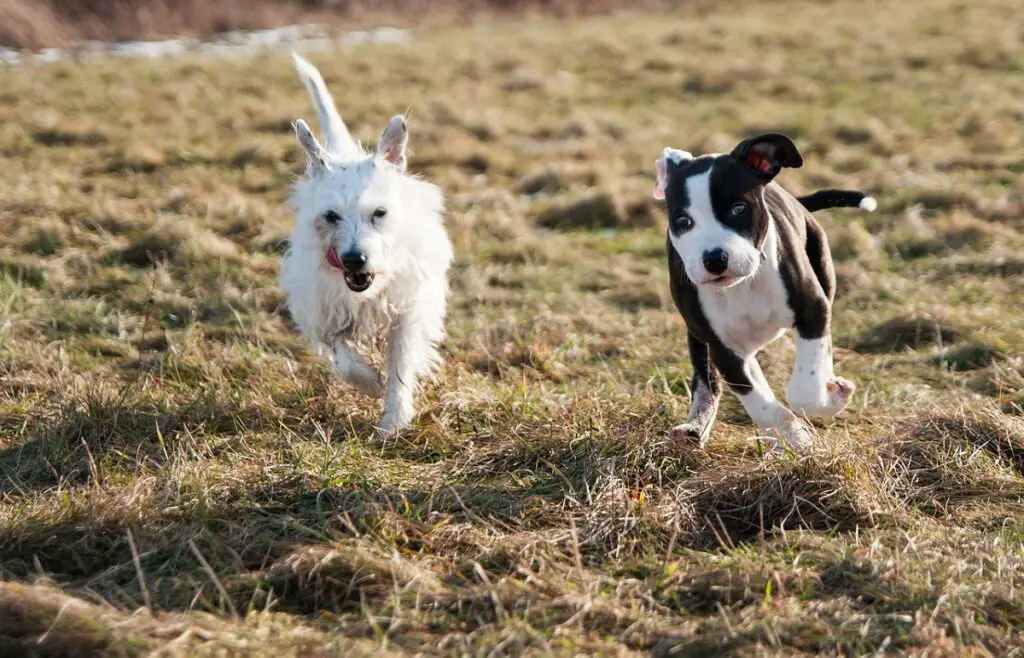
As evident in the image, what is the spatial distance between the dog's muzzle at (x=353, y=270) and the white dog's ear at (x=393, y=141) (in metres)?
0.57

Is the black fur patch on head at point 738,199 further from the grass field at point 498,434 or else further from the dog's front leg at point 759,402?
the grass field at point 498,434

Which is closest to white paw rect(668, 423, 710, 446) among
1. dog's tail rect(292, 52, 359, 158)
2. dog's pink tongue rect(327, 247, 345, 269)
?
dog's pink tongue rect(327, 247, 345, 269)

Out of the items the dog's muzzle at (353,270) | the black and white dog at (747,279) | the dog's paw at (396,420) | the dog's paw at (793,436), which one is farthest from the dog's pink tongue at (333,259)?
the dog's paw at (793,436)

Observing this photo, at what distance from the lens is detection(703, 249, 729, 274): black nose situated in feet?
12.5

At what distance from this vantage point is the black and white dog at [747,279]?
3947 millimetres

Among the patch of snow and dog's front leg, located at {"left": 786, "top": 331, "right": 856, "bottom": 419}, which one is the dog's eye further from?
the patch of snow

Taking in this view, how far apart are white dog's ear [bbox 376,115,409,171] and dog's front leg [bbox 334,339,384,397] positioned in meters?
0.87

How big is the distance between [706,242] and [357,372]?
1805 millimetres

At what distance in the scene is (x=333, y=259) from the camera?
4906 millimetres

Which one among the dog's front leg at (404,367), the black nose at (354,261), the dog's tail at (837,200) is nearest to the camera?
the black nose at (354,261)

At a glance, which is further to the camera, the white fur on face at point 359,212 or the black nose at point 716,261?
the white fur on face at point 359,212

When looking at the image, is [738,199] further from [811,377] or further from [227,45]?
[227,45]

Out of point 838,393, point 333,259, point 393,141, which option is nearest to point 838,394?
point 838,393

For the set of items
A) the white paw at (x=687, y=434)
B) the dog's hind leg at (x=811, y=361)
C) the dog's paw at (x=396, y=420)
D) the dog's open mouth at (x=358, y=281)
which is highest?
the dog's open mouth at (x=358, y=281)
